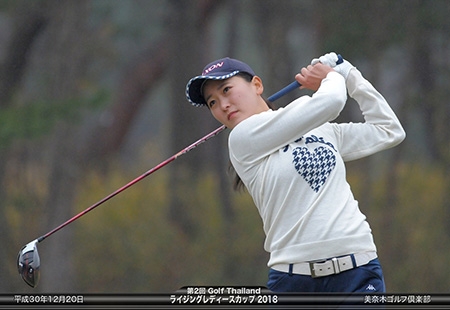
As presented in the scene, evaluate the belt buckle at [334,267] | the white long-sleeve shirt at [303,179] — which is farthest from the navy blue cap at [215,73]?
the belt buckle at [334,267]

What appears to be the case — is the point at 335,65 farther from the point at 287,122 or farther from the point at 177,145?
the point at 177,145

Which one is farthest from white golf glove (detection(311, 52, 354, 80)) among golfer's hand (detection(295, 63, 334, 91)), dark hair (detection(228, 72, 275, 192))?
dark hair (detection(228, 72, 275, 192))

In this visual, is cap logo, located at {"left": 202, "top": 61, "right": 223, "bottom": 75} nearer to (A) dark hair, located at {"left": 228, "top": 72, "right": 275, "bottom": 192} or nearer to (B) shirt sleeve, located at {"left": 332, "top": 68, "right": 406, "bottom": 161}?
(A) dark hair, located at {"left": 228, "top": 72, "right": 275, "bottom": 192}

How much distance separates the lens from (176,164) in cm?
854

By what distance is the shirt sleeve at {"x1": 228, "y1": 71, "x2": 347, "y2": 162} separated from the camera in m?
2.26

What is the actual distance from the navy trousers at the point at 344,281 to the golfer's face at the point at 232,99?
0.53 m

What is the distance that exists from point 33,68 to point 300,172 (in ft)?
21.7

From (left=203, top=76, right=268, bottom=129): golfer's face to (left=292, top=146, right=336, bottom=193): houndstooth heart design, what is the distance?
0.89 feet

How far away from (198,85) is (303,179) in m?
0.50

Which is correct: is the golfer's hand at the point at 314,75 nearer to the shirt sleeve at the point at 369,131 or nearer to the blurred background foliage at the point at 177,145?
the shirt sleeve at the point at 369,131

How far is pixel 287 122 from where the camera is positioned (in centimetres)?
229

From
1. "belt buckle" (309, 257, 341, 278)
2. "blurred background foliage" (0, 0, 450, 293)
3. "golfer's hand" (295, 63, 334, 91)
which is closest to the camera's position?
"belt buckle" (309, 257, 341, 278)

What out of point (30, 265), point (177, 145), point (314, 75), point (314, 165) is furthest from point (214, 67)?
point (177, 145)

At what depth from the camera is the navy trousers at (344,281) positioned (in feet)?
7.39
